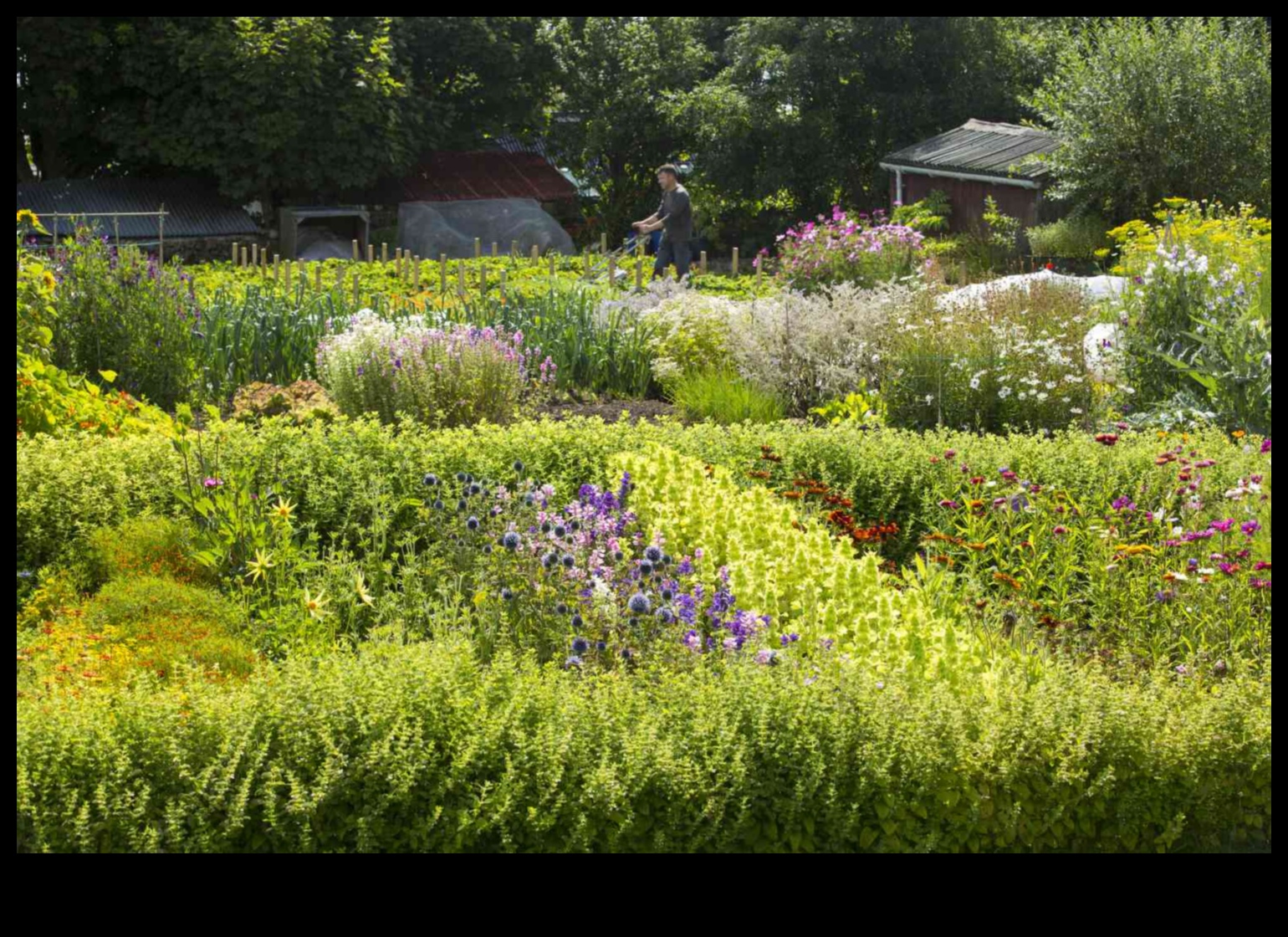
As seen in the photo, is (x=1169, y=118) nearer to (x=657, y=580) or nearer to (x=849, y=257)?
(x=849, y=257)

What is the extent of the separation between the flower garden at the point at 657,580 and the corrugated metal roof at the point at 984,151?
14998 millimetres

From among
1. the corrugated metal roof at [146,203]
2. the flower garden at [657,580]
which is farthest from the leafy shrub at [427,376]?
the corrugated metal roof at [146,203]

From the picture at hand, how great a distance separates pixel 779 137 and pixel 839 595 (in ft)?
81.6

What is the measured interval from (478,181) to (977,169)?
9.80 metres

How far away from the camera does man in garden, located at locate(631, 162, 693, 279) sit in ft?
47.2

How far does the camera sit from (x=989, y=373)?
811cm

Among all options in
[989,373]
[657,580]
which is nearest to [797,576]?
[657,580]

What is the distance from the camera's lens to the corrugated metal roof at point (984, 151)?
78.7 ft

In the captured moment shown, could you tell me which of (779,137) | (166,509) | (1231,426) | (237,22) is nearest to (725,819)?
(166,509)

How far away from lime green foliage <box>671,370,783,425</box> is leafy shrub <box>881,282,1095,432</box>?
2.33ft

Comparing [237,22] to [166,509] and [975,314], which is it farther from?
[166,509]

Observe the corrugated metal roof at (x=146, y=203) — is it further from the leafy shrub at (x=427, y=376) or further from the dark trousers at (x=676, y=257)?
the leafy shrub at (x=427, y=376)

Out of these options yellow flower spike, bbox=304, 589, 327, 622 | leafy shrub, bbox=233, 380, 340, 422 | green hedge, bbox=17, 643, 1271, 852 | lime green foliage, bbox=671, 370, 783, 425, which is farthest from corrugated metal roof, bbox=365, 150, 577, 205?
green hedge, bbox=17, 643, 1271, 852

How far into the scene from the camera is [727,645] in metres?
4.05
